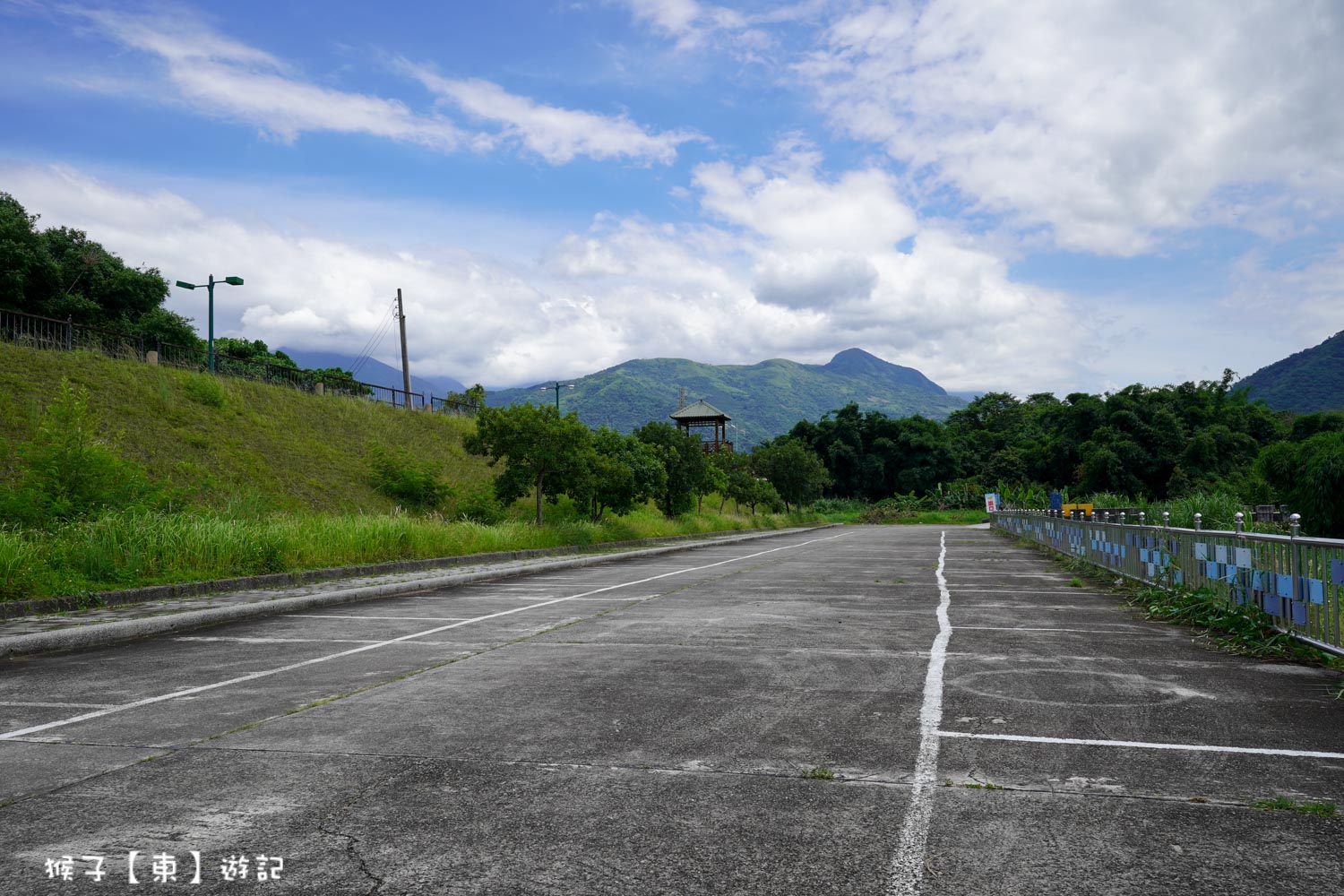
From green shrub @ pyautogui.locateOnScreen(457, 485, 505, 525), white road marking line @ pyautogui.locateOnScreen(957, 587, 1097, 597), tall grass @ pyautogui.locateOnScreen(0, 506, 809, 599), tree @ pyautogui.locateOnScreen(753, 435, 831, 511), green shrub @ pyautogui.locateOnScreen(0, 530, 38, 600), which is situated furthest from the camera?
tree @ pyautogui.locateOnScreen(753, 435, 831, 511)

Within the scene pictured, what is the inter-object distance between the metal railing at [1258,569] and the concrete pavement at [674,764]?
750 mm

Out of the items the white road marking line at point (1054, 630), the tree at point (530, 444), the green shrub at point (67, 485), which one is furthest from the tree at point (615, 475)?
the white road marking line at point (1054, 630)

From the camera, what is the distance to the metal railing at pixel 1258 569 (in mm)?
8289

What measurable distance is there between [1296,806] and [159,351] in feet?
146

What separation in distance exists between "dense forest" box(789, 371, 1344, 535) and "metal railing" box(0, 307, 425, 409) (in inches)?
1723

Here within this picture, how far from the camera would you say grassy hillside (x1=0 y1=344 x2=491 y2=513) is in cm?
2875

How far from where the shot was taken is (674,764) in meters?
5.14

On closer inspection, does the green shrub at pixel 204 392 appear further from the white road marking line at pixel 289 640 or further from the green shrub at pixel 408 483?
the white road marking line at pixel 289 640

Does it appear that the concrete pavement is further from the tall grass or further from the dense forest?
the dense forest

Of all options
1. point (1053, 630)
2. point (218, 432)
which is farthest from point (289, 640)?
point (218, 432)

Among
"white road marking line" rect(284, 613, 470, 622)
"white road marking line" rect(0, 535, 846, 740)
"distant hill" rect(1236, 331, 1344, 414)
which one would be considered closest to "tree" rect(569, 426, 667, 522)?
"white road marking line" rect(0, 535, 846, 740)

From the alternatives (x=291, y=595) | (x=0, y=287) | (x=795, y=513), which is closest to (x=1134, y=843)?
(x=291, y=595)

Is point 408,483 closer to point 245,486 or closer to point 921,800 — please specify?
point 245,486

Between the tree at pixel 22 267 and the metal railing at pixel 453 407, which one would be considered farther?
the metal railing at pixel 453 407
